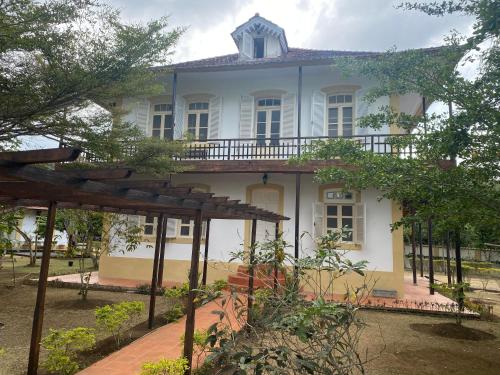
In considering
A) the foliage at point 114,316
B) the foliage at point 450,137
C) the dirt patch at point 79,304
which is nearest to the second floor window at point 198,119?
the dirt patch at point 79,304

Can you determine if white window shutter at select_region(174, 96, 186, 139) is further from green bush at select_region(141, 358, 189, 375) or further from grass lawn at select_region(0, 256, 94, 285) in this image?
green bush at select_region(141, 358, 189, 375)

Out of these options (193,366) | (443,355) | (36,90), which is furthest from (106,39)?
(443,355)

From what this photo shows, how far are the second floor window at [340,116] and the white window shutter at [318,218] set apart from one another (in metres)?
2.19

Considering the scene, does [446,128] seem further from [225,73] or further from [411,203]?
[225,73]

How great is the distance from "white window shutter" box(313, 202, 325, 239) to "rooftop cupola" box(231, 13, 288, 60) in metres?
5.32

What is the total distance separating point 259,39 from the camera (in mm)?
12711

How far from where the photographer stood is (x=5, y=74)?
5570 millimetres

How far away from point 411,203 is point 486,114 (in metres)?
1.75

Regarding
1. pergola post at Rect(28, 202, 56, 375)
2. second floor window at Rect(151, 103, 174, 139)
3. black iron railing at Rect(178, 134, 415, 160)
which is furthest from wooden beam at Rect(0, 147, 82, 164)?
second floor window at Rect(151, 103, 174, 139)

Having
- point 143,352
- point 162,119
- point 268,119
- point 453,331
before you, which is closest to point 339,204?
point 268,119

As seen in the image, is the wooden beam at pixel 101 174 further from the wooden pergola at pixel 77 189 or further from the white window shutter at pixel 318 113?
the white window shutter at pixel 318 113

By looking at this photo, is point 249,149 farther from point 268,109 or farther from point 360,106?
point 360,106

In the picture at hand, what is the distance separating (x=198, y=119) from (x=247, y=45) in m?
2.96

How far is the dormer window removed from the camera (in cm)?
1262
